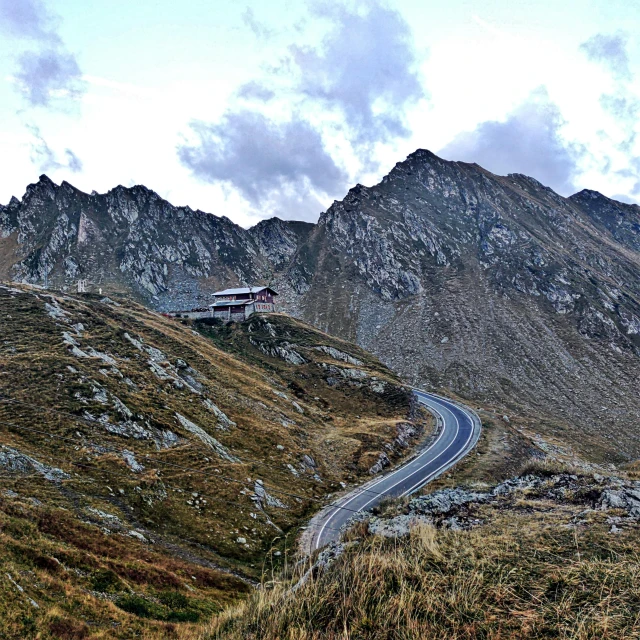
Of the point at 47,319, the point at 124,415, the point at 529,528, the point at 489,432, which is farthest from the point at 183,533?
the point at 489,432

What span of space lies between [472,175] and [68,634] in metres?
208

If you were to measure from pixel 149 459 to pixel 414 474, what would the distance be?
2801cm

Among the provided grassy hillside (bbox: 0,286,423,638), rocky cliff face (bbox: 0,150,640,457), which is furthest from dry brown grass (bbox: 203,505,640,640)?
rocky cliff face (bbox: 0,150,640,457)

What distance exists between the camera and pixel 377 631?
7.88m

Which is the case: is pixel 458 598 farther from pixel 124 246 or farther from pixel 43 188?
pixel 43 188

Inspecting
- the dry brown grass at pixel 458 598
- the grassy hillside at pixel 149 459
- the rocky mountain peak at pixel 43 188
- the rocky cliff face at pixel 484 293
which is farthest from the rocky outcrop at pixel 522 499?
the rocky mountain peak at pixel 43 188

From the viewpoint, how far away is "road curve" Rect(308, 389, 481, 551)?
31.7m

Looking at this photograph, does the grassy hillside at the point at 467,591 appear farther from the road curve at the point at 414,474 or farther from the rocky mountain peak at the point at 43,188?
the rocky mountain peak at the point at 43,188

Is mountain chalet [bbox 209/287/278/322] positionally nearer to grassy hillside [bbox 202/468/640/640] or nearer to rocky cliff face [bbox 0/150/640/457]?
rocky cliff face [bbox 0/150/640/457]

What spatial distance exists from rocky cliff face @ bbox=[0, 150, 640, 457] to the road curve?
21.2m

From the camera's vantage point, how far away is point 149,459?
32.2 metres

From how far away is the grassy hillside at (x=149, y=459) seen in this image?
15.0 m

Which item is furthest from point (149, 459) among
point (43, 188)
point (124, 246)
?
point (43, 188)

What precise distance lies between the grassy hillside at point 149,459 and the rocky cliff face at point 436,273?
1705 inches
